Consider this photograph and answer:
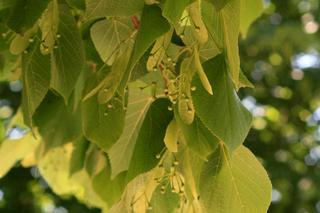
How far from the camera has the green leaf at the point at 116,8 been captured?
3.21 ft

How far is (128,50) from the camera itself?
3.38 feet

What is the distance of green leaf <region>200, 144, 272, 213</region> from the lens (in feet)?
3.30

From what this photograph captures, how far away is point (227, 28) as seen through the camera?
930 millimetres

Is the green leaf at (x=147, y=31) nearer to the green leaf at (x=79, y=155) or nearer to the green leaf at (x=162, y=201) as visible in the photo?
the green leaf at (x=162, y=201)

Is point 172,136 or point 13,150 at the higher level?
point 172,136

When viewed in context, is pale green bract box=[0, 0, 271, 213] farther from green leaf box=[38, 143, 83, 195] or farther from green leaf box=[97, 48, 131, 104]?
green leaf box=[38, 143, 83, 195]

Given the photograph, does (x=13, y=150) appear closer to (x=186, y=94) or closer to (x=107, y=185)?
(x=107, y=185)

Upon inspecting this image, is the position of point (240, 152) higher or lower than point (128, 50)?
lower

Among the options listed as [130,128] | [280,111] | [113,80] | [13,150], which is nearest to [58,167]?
[13,150]

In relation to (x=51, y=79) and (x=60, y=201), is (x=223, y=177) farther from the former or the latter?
(x=60, y=201)

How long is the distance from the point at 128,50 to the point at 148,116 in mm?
105

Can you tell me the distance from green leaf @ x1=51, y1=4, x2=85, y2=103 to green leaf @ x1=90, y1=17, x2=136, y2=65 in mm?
115

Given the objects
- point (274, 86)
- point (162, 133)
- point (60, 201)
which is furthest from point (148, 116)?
point (274, 86)

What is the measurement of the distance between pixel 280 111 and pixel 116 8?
4.11 metres
